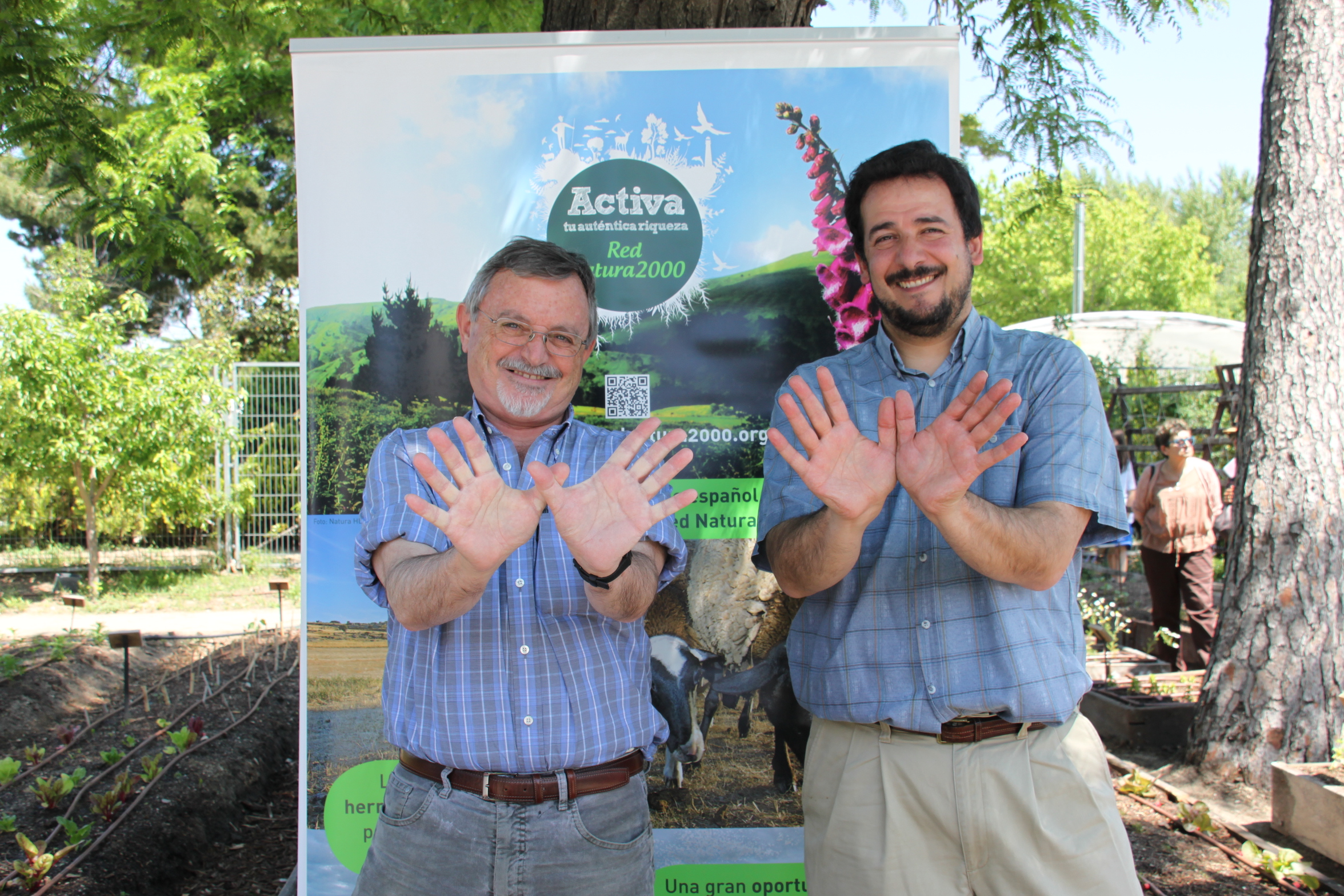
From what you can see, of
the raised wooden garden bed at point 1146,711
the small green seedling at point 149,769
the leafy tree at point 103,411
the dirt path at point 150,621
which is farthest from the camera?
the leafy tree at point 103,411

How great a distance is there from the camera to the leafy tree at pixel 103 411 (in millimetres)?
8922

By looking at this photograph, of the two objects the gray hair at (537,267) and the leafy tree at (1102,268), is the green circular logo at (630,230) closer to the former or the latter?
the gray hair at (537,267)

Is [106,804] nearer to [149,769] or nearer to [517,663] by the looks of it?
[149,769]

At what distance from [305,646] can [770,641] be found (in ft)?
4.47

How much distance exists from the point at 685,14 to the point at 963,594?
83.1 inches

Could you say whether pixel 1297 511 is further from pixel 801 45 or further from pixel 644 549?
pixel 644 549

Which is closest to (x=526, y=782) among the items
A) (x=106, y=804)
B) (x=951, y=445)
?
(x=951, y=445)

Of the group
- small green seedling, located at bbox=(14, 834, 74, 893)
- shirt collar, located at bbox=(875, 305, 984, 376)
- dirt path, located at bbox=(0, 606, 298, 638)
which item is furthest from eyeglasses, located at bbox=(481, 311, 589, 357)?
dirt path, located at bbox=(0, 606, 298, 638)

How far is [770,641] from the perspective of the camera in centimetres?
259

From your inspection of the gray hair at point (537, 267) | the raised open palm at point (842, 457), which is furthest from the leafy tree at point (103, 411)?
the raised open palm at point (842, 457)

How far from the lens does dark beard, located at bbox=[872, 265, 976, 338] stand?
2.00 metres

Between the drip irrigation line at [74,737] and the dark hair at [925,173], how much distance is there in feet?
14.9

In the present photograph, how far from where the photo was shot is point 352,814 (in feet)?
8.18

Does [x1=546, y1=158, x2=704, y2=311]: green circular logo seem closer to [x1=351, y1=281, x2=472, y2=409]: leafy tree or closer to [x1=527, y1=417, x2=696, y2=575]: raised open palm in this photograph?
[x1=351, y1=281, x2=472, y2=409]: leafy tree
